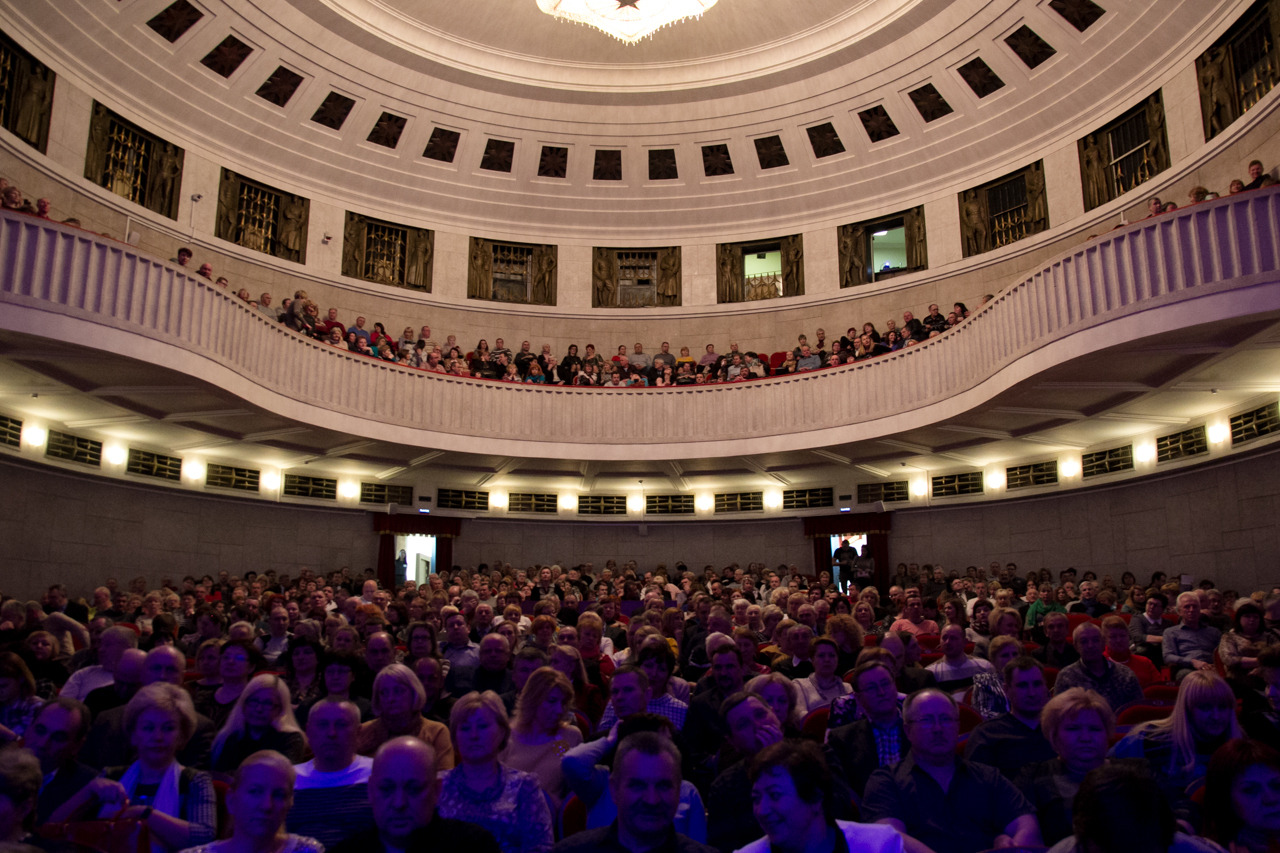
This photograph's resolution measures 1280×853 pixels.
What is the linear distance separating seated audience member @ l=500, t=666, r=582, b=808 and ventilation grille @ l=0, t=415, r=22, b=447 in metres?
11.3

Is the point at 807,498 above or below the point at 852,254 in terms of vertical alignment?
below

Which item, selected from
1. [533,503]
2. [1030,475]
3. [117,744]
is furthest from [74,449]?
[1030,475]

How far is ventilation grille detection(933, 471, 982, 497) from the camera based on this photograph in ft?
55.5

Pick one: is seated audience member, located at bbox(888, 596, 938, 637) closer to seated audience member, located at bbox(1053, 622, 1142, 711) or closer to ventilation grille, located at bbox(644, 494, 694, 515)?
seated audience member, located at bbox(1053, 622, 1142, 711)

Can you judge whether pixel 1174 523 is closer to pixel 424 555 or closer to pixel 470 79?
pixel 424 555

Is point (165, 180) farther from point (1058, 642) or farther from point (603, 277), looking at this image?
point (1058, 642)

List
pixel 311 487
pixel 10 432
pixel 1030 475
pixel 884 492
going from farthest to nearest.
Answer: pixel 884 492, pixel 311 487, pixel 1030 475, pixel 10 432

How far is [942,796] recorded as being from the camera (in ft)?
11.3

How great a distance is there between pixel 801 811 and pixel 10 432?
13.3 meters

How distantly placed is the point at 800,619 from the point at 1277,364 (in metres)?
6.79

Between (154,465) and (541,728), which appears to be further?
(154,465)

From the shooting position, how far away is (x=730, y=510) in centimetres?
1941

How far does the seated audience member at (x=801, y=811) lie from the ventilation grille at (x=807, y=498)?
646 inches

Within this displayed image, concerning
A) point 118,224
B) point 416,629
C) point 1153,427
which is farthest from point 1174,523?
point 118,224
